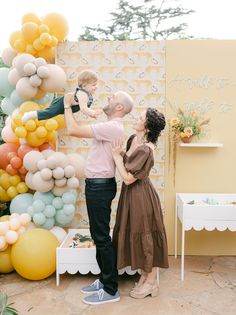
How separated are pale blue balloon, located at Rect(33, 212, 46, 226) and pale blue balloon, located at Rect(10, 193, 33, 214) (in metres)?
0.18

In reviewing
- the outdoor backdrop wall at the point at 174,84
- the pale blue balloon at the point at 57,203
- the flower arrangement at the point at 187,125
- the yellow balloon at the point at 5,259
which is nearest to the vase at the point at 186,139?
the flower arrangement at the point at 187,125

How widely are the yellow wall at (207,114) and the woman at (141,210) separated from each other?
3.57 feet

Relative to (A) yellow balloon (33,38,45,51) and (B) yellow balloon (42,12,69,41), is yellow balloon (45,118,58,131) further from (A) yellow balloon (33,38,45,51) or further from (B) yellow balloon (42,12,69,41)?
(B) yellow balloon (42,12,69,41)

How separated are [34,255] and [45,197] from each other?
1.97ft

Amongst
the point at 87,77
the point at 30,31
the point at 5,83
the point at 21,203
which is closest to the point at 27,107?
the point at 5,83

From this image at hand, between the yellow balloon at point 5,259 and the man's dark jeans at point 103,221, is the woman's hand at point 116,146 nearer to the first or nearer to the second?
the man's dark jeans at point 103,221

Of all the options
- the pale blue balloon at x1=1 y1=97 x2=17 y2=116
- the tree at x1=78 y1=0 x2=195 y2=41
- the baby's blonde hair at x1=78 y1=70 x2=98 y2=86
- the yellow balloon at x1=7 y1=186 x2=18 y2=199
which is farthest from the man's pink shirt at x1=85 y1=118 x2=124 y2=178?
the tree at x1=78 y1=0 x2=195 y2=41

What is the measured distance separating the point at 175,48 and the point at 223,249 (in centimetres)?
223

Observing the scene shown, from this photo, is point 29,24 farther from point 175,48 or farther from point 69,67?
point 175,48

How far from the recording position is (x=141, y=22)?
18.5 metres

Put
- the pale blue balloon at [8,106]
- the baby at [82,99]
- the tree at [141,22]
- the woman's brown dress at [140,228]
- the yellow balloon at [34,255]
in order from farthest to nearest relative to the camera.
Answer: the tree at [141,22]
the pale blue balloon at [8,106]
the yellow balloon at [34,255]
the woman's brown dress at [140,228]
the baby at [82,99]

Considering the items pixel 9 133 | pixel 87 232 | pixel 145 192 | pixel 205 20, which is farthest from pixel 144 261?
pixel 205 20

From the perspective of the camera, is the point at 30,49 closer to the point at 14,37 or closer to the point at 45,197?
the point at 14,37

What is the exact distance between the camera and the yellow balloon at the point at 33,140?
372 centimetres
